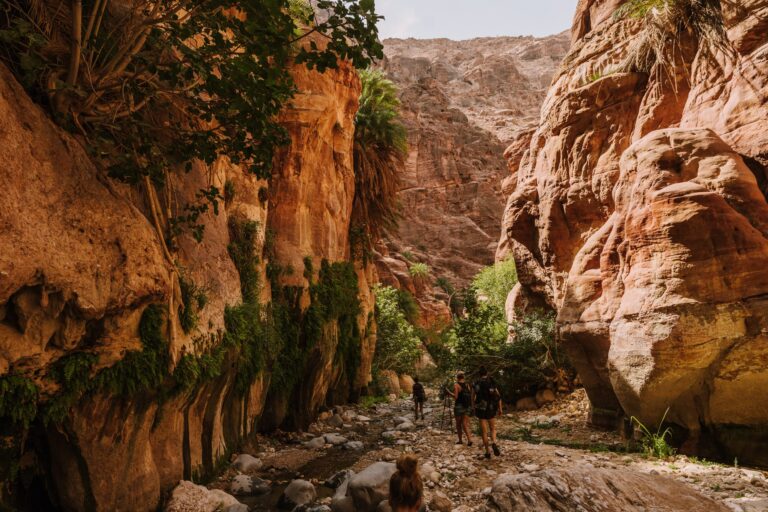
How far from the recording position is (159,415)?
591cm

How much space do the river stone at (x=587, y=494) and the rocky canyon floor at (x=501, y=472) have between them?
0.4 inches

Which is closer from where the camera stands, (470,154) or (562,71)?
(562,71)

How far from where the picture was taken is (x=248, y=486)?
7055 mm

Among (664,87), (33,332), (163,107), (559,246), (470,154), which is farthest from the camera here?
(470,154)

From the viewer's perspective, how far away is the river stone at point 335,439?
10.4m

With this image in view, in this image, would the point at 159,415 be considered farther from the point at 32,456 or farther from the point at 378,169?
the point at 378,169

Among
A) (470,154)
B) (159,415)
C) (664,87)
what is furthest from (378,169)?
(470,154)

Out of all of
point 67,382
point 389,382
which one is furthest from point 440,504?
point 389,382

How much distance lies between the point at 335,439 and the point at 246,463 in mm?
2903

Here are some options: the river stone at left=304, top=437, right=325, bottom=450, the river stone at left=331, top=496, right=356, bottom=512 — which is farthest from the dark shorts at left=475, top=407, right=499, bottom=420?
the river stone at left=304, top=437, right=325, bottom=450

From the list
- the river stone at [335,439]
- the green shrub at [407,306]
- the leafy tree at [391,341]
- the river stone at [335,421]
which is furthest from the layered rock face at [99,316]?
the green shrub at [407,306]

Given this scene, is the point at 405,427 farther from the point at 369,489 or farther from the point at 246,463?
the point at 369,489

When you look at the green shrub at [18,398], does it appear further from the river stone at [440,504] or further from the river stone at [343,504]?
the river stone at [440,504]

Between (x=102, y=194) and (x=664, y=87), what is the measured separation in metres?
12.5
